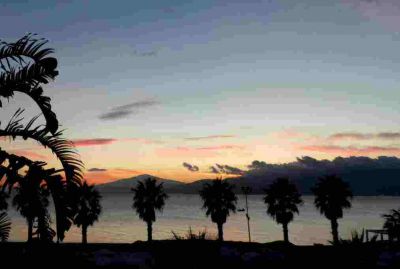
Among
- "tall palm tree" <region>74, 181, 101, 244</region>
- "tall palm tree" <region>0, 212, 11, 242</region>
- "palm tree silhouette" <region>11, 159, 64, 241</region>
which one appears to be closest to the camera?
"palm tree silhouette" <region>11, 159, 64, 241</region>

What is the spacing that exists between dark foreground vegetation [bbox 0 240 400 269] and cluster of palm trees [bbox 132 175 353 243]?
45.8m

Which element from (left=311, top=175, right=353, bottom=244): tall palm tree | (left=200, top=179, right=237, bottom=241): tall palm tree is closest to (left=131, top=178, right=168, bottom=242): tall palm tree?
(left=200, top=179, right=237, bottom=241): tall palm tree

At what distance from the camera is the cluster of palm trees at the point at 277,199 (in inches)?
2645

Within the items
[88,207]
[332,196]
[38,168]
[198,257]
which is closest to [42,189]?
[38,168]

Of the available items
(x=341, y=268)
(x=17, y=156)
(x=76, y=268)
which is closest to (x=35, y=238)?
(x=17, y=156)

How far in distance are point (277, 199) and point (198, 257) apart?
192 ft

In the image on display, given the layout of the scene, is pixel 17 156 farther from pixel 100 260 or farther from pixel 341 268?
pixel 100 260

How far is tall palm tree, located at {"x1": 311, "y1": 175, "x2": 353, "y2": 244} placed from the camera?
219 ft

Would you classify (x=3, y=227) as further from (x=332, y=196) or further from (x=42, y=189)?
(x=332, y=196)

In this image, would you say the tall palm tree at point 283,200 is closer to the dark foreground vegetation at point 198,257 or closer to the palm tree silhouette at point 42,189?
the dark foreground vegetation at point 198,257

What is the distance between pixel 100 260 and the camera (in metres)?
22.2

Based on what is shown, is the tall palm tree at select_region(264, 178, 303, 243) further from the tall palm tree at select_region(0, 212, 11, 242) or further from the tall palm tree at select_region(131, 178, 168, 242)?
the tall palm tree at select_region(0, 212, 11, 242)

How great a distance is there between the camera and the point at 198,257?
13.1m

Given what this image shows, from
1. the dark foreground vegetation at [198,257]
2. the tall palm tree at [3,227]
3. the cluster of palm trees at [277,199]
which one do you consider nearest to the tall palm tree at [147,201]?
the cluster of palm trees at [277,199]
